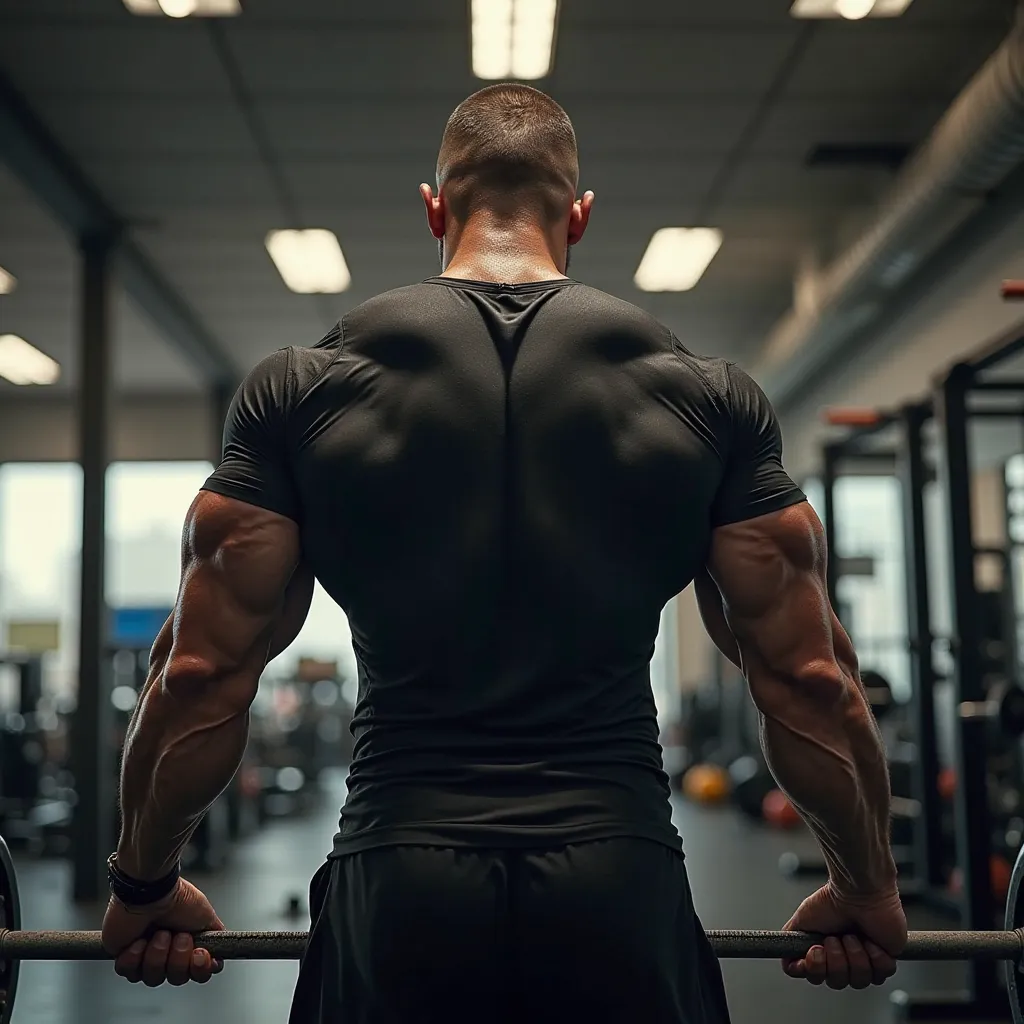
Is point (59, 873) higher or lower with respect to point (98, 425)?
lower

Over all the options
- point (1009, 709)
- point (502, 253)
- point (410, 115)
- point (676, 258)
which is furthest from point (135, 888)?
point (676, 258)

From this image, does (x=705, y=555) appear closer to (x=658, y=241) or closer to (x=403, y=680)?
(x=403, y=680)

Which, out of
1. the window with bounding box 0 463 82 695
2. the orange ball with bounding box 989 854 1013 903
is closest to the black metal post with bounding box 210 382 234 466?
the window with bounding box 0 463 82 695

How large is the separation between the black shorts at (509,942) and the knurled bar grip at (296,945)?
9.1 inches

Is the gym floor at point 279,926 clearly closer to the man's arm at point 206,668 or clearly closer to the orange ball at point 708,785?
the orange ball at point 708,785

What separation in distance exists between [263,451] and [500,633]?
25 centimetres

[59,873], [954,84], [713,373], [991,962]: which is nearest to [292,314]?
[59,873]

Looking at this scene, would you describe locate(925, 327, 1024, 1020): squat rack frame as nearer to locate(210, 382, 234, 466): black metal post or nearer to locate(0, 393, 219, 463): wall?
locate(210, 382, 234, 466): black metal post

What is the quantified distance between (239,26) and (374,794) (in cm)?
314

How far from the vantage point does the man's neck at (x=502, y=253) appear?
1114 millimetres

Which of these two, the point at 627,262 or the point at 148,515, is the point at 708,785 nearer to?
the point at 627,262

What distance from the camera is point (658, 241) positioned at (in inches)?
219

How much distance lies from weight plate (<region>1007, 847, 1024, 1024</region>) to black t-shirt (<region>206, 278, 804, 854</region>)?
1.80ft

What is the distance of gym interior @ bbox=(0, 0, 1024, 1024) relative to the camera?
→ 11.5 ft
